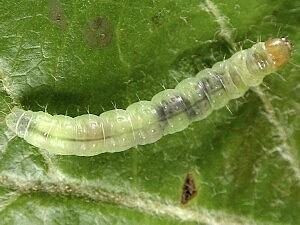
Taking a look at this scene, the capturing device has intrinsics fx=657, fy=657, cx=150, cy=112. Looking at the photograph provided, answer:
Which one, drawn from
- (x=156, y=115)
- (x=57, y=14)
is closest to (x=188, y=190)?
(x=156, y=115)

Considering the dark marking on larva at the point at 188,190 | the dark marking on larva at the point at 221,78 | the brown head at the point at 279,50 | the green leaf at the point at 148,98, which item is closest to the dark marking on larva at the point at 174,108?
the green leaf at the point at 148,98

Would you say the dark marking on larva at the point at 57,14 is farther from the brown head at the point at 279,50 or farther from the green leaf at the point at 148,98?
the brown head at the point at 279,50

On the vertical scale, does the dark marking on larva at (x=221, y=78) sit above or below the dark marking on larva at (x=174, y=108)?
above

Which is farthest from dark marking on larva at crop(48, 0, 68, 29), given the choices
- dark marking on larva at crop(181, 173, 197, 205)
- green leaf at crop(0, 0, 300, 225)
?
dark marking on larva at crop(181, 173, 197, 205)

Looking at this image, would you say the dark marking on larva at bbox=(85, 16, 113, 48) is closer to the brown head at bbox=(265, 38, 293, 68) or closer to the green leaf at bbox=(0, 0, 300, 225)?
the green leaf at bbox=(0, 0, 300, 225)

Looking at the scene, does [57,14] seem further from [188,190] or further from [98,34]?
[188,190]

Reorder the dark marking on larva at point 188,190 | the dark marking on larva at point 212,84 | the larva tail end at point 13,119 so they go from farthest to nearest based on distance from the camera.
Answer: the dark marking on larva at point 212,84
the dark marking on larva at point 188,190
the larva tail end at point 13,119

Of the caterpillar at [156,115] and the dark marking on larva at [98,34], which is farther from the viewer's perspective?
the dark marking on larva at [98,34]

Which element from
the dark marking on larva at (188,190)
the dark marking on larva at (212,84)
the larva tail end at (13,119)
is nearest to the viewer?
the larva tail end at (13,119)
